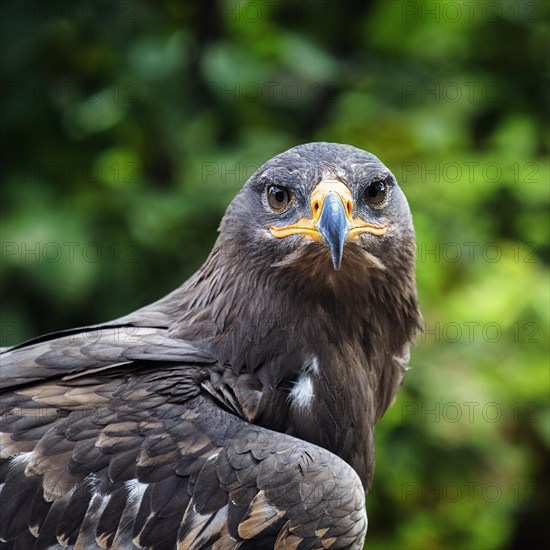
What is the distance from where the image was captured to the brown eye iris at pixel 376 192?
3.64 metres

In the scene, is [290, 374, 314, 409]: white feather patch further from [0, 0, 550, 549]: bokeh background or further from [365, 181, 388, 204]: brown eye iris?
[0, 0, 550, 549]: bokeh background

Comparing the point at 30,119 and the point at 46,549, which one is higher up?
the point at 30,119

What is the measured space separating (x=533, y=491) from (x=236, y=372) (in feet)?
11.7

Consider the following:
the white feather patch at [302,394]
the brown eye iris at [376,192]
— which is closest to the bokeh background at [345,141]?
the white feather patch at [302,394]

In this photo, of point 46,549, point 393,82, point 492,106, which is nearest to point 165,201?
point 393,82

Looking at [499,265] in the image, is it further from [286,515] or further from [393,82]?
[286,515]

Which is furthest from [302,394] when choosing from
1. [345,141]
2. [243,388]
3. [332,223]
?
[345,141]

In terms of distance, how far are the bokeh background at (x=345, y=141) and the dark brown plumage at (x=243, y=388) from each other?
223 cm

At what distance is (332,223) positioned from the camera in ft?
11.0

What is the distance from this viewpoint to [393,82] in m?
7.19

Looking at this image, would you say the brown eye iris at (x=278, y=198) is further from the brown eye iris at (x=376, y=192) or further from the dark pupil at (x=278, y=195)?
the brown eye iris at (x=376, y=192)

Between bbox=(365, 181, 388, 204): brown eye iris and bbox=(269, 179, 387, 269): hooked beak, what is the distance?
10 centimetres

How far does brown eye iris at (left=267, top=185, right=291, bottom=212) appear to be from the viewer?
3625 mm

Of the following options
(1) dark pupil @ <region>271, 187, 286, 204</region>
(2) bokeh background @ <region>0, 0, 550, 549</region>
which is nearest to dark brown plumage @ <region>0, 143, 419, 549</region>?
(1) dark pupil @ <region>271, 187, 286, 204</region>
